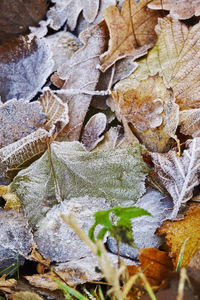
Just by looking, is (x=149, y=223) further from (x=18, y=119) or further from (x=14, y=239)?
(x=18, y=119)

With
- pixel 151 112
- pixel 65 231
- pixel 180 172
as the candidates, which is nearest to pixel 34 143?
pixel 65 231

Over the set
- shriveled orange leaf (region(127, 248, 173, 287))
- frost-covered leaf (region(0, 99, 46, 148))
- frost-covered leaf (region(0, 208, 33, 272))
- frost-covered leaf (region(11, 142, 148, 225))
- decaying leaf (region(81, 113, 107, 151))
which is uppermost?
frost-covered leaf (region(0, 99, 46, 148))

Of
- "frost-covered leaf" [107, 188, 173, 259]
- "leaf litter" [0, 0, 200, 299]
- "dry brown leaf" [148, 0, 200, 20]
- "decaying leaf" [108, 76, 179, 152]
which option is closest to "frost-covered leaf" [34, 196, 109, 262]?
"leaf litter" [0, 0, 200, 299]

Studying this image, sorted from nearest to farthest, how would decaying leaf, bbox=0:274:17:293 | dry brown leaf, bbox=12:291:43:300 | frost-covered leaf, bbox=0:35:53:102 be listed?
dry brown leaf, bbox=12:291:43:300 → decaying leaf, bbox=0:274:17:293 → frost-covered leaf, bbox=0:35:53:102

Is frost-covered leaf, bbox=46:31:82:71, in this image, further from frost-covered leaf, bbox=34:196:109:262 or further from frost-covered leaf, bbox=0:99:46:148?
frost-covered leaf, bbox=34:196:109:262

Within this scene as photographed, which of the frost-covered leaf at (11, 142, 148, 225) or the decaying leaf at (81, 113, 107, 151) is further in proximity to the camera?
the decaying leaf at (81, 113, 107, 151)

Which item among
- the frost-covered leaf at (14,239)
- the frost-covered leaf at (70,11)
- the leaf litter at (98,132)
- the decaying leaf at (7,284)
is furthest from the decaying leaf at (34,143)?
the frost-covered leaf at (70,11)

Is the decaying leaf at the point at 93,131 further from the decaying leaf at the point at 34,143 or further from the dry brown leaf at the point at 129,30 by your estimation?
the dry brown leaf at the point at 129,30
